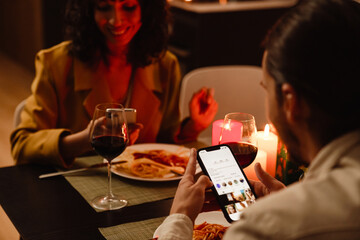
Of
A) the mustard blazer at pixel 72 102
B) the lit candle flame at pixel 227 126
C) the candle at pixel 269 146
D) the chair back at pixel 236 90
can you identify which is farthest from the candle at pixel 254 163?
the chair back at pixel 236 90

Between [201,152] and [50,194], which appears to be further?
[50,194]

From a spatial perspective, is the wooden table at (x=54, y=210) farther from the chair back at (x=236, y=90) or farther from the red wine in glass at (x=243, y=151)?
the chair back at (x=236, y=90)

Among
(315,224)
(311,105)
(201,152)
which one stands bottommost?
(201,152)

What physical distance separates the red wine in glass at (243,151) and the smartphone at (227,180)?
3 cm

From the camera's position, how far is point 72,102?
2006 mm

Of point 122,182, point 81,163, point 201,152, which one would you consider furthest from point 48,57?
point 201,152

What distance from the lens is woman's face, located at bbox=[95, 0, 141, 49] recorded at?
1.90m

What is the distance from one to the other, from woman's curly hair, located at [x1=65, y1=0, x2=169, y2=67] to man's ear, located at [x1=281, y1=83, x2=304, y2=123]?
4.10 ft

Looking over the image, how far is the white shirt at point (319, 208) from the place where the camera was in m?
0.72

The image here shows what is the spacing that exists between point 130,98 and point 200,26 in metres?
2.18

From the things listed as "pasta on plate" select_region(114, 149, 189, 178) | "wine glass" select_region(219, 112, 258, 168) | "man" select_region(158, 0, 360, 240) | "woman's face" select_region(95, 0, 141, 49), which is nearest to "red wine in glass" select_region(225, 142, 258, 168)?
"wine glass" select_region(219, 112, 258, 168)

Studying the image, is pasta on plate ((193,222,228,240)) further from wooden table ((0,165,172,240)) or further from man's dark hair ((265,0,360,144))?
man's dark hair ((265,0,360,144))

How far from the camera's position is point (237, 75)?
258 centimetres

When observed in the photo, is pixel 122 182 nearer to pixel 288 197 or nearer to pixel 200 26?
pixel 288 197
